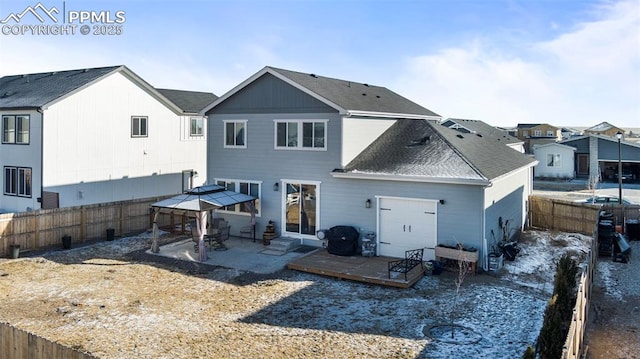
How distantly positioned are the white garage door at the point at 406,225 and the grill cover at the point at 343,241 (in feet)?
2.93

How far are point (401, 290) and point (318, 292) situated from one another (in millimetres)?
2244

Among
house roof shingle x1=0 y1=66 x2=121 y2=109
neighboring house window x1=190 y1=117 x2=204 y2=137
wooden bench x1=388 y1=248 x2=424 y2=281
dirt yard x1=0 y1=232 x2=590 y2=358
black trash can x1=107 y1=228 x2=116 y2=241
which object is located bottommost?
dirt yard x1=0 y1=232 x2=590 y2=358

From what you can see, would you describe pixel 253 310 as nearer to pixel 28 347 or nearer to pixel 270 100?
pixel 28 347

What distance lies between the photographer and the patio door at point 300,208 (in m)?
18.3

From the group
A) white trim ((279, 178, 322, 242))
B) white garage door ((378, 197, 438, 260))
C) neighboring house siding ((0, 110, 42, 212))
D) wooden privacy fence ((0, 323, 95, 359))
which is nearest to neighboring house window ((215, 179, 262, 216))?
white trim ((279, 178, 322, 242))

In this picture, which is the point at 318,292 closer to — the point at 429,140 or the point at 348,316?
the point at 348,316

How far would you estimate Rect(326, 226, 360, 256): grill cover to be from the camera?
55.1ft

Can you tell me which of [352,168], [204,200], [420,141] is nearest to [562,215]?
[420,141]

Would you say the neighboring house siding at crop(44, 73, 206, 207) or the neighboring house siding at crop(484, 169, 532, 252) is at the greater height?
the neighboring house siding at crop(44, 73, 206, 207)

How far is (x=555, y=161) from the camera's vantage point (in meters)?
48.2

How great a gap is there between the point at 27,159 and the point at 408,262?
1833 centimetres

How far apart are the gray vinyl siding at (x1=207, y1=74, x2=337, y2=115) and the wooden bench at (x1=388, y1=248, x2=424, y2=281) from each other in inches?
223

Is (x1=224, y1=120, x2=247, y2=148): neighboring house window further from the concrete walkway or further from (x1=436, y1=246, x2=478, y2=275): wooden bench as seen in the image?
(x1=436, y1=246, x2=478, y2=275): wooden bench

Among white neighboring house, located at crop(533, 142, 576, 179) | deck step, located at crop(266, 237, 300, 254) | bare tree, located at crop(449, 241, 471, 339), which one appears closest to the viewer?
bare tree, located at crop(449, 241, 471, 339)
